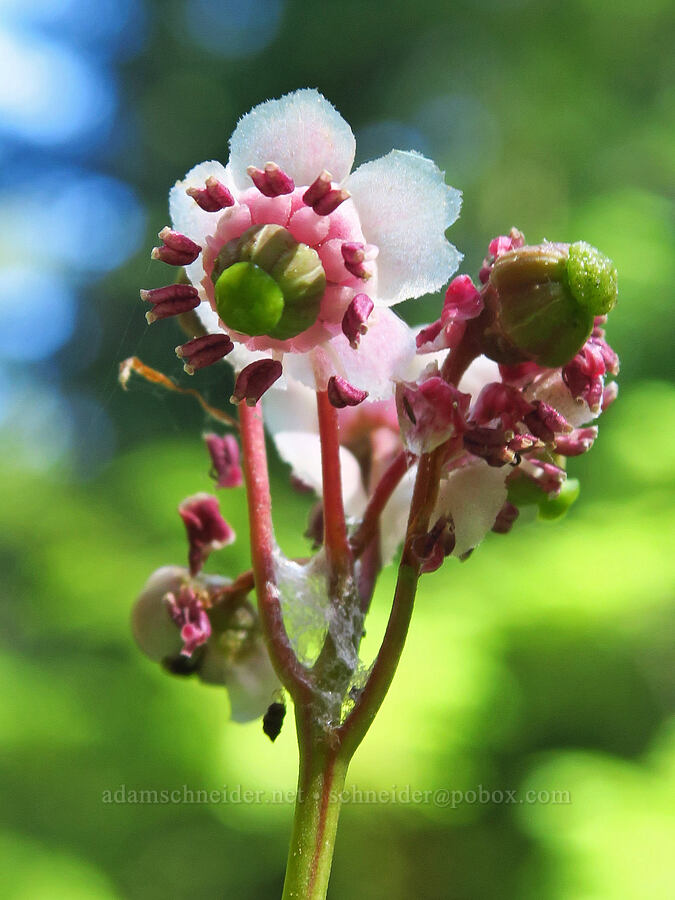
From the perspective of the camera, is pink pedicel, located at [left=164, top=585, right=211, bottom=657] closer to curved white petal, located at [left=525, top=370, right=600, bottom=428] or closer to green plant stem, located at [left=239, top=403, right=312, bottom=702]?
green plant stem, located at [left=239, top=403, right=312, bottom=702]

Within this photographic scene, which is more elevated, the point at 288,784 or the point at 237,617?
the point at 237,617

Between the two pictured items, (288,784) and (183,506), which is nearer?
(183,506)

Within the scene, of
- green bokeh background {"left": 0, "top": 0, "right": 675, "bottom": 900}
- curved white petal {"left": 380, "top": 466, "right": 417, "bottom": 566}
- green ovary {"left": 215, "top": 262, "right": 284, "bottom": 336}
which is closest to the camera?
green ovary {"left": 215, "top": 262, "right": 284, "bottom": 336}

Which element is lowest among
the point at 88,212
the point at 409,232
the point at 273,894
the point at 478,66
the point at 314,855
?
the point at 273,894

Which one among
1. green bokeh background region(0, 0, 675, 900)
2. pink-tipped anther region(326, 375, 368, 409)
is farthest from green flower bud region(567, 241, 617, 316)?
green bokeh background region(0, 0, 675, 900)

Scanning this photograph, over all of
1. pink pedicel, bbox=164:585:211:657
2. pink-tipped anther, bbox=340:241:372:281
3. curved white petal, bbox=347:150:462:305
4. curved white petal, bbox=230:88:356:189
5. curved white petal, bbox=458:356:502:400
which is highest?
curved white petal, bbox=230:88:356:189

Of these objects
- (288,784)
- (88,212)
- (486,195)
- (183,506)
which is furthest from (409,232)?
(486,195)

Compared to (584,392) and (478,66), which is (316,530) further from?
(478,66)

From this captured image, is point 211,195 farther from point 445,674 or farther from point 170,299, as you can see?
point 445,674
